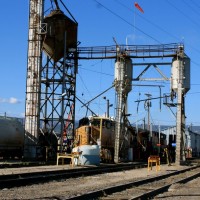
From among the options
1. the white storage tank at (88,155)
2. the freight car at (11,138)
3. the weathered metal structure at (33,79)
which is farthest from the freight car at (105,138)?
the white storage tank at (88,155)

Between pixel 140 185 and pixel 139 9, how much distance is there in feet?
78.4

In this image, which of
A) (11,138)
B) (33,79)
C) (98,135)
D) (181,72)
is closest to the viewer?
(11,138)

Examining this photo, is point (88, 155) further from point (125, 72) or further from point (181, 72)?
point (181, 72)

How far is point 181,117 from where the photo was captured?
123ft

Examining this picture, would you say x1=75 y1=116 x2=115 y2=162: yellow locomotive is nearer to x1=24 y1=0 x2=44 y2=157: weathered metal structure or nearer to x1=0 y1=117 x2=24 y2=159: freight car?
x1=24 y1=0 x2=44 y2=157: weathered metal structure

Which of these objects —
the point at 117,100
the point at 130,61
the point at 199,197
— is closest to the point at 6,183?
the point at 199,197

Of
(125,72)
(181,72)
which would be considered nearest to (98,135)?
(125,72)

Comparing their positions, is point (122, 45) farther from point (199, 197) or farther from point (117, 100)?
point (199, 197)

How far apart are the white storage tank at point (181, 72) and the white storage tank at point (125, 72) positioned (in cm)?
401

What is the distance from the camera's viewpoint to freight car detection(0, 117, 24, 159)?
34531 mm

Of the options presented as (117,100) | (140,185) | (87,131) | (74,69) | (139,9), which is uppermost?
(139,9)

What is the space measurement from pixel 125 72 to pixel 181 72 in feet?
16.8

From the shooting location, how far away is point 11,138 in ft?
116

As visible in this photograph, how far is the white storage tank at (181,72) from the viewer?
125 feet
